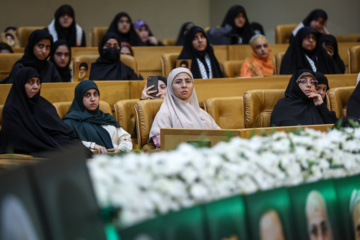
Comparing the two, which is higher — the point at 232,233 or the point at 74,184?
the point at 74,184

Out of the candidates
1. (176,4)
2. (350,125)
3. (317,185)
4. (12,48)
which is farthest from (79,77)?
(176,4)

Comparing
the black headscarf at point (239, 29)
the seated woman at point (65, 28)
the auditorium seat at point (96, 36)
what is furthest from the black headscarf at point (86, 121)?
the black headscarf at point (239, 29)

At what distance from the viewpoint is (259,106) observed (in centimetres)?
421

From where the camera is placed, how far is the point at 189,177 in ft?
4.50

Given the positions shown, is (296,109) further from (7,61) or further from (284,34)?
(284,34)

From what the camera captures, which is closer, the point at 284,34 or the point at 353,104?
the point at 353,104

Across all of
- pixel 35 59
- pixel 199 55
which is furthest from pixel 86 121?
pixel 199 55

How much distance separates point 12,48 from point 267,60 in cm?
311

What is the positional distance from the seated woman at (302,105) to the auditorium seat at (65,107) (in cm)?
132

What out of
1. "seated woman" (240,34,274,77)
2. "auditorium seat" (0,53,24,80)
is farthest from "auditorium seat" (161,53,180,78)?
"auditorium seat" (0,53,24,80)

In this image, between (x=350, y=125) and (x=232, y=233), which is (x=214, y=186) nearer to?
(x=232, y=233)

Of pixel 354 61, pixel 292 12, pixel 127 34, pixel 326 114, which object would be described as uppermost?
pixel 292 12

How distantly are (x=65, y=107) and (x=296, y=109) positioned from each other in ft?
5.86

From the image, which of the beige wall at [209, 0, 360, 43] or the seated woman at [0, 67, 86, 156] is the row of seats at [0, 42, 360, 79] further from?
the beige wall at [209, 0, 360, 43]
